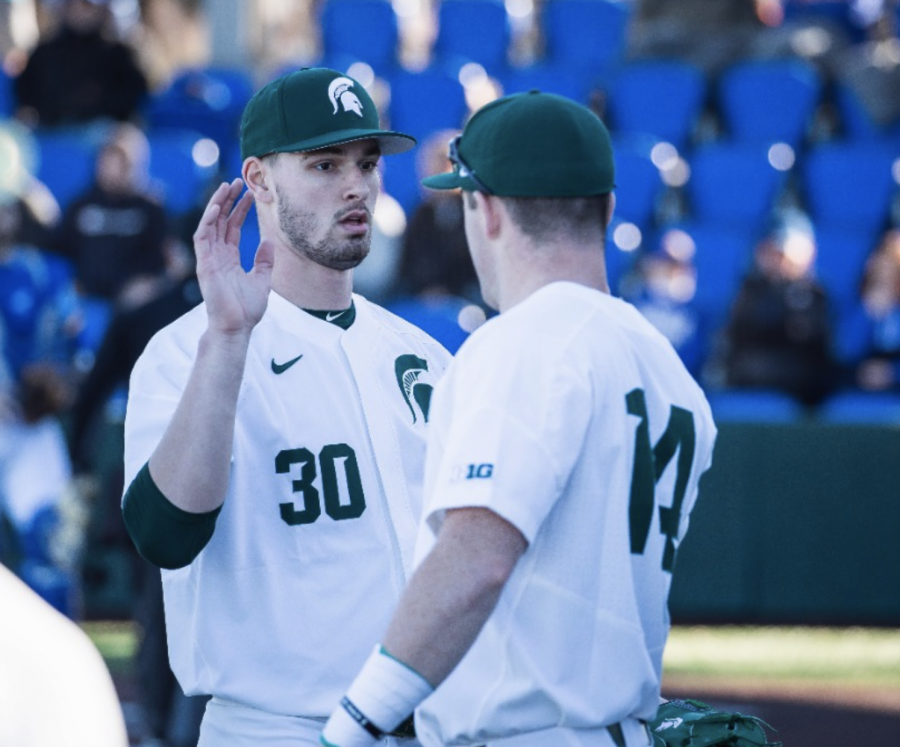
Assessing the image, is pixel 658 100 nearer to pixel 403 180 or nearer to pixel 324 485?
pixel 403 180

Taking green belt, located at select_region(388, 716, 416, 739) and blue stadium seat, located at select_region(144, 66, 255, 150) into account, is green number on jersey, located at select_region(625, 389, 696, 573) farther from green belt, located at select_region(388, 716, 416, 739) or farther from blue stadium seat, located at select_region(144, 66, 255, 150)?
blue stadium seat, located at select_region(144, 66, 255, 150)

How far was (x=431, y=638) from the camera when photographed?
9.07 feet

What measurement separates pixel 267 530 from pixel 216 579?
151 millimetres

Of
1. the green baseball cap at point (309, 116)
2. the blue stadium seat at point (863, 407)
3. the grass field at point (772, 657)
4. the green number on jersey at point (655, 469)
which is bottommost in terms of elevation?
the grass field at point (772, 657)

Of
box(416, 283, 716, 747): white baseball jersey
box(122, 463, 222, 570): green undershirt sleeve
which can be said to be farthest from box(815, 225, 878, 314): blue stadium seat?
box(416, 283, 716, 747): white baseball jersey

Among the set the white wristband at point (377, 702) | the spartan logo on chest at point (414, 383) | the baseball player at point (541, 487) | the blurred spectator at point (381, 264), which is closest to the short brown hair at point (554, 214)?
the baseball player at point (541, 487)

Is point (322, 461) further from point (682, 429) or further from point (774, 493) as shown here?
point (774, 493)

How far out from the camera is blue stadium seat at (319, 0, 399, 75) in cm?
1529

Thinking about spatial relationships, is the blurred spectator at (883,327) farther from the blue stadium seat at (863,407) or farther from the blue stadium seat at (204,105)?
the blue stadium seat at (204,105)

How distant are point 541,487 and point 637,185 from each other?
411 inches

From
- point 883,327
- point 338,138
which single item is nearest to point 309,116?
point 338,138

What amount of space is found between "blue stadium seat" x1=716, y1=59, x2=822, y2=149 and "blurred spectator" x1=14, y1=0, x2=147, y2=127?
4.92 m

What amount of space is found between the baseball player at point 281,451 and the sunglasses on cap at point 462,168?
1.70ft

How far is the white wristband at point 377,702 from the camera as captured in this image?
277 centimetres
